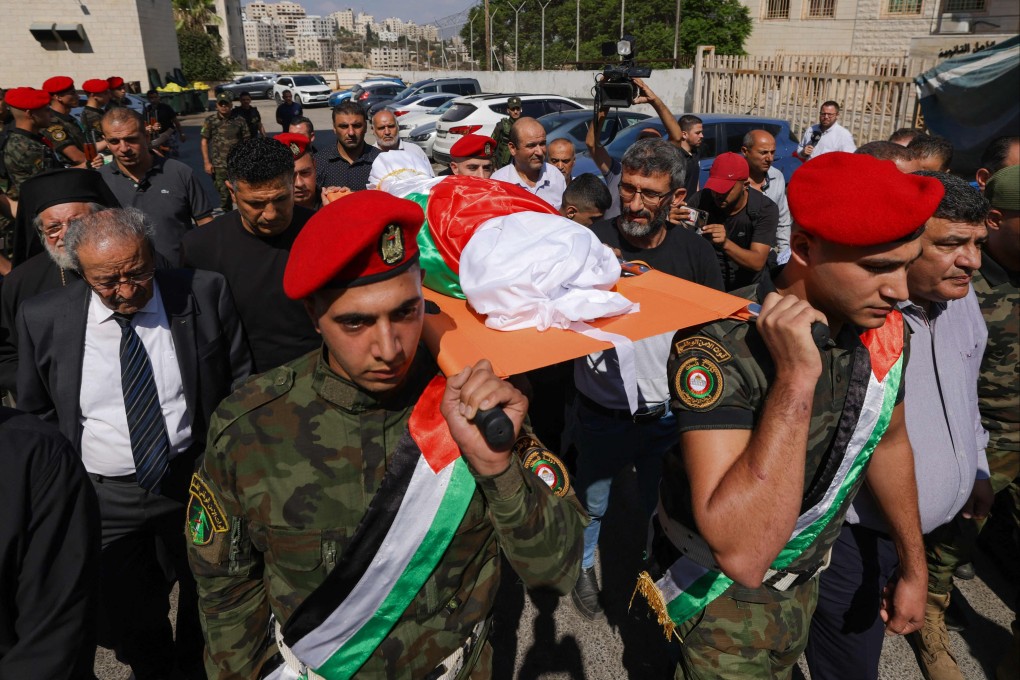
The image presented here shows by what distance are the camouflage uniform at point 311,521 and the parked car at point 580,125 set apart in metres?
9.02

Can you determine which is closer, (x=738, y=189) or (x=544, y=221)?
(x=544, y=221)

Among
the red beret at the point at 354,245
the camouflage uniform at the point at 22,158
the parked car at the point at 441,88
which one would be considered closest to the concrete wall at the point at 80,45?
the parked car at the point at 441,88

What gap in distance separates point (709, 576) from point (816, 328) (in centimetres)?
87

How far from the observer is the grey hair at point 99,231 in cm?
242

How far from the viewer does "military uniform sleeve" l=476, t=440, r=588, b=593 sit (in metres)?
1.41

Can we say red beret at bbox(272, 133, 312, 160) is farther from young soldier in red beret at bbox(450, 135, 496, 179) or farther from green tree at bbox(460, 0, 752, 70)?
green tree at bbox(460, 0, 752, 70)

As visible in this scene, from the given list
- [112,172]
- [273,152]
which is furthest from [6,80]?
[273,152]

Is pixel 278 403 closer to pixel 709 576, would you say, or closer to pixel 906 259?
pixel 709 576

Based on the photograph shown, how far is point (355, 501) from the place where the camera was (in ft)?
5.33

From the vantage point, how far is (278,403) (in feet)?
5.49

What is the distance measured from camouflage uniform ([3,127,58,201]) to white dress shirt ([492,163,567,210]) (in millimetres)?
3997

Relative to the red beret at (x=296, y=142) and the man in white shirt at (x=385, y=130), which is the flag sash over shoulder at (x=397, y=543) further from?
the man in white shirt at (x=385, y=130)

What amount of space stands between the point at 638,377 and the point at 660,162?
1.00 meters

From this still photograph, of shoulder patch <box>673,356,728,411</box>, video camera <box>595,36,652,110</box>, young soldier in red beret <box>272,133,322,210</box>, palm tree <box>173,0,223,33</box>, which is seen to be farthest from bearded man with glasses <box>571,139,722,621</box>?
palm tree <box>173,0,223,33</box>
